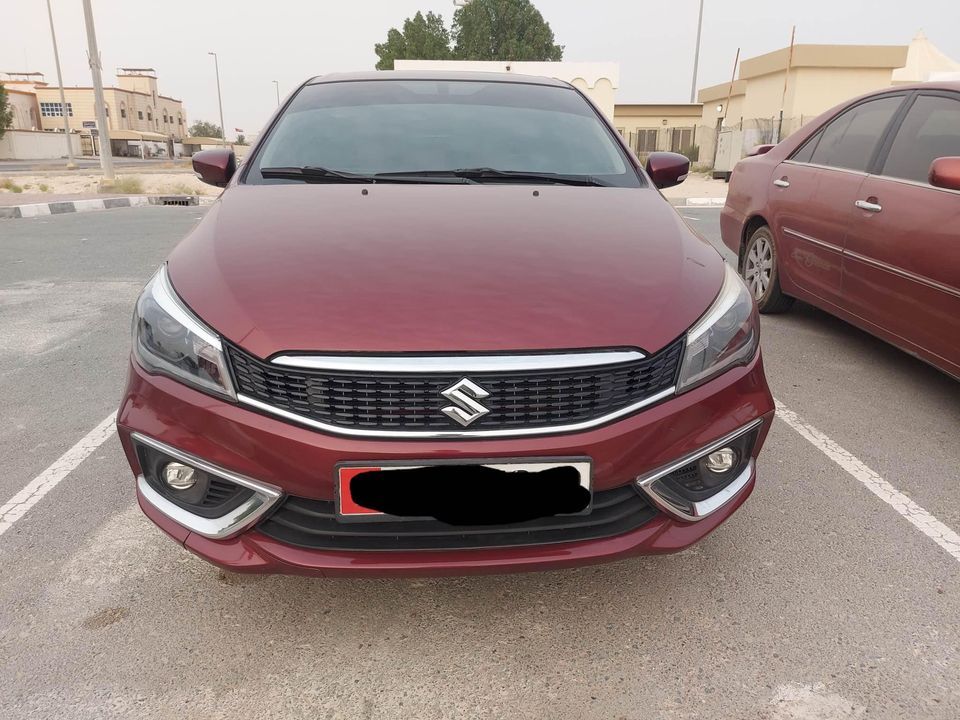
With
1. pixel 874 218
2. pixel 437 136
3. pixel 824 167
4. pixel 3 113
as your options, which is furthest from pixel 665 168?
pixel 3 113

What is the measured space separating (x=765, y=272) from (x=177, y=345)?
396cm

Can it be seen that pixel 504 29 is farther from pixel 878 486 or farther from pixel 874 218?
pixel 878 486

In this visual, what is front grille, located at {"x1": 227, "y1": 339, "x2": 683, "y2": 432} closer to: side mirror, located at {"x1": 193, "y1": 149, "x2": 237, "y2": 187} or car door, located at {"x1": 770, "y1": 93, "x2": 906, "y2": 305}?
side mirror, located at {"x1": 193, "y1": 149, "x2": 237, "y2": 187}

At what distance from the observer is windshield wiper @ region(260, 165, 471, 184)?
249cm

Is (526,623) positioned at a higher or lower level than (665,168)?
lower

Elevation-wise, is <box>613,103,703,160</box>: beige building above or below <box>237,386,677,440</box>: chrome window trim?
below

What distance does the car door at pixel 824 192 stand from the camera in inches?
146

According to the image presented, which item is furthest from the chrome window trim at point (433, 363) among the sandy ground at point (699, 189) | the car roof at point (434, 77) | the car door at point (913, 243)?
the sandy ground at point (699, 189)

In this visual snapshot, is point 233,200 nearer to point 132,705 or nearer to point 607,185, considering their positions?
point 607,185

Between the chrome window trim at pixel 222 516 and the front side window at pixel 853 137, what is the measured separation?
3.46 meters

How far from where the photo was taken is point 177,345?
1.69 meters

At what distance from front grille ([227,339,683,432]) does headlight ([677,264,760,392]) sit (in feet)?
0.61

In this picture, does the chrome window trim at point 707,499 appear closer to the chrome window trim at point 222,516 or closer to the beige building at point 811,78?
the chrome window trim at point 222,516

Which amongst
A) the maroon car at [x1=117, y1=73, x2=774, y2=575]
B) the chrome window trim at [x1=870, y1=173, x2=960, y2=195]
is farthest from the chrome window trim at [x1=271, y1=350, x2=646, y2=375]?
the chrome window trim at [x1=870, y1=173, x2=960, y2=195]
